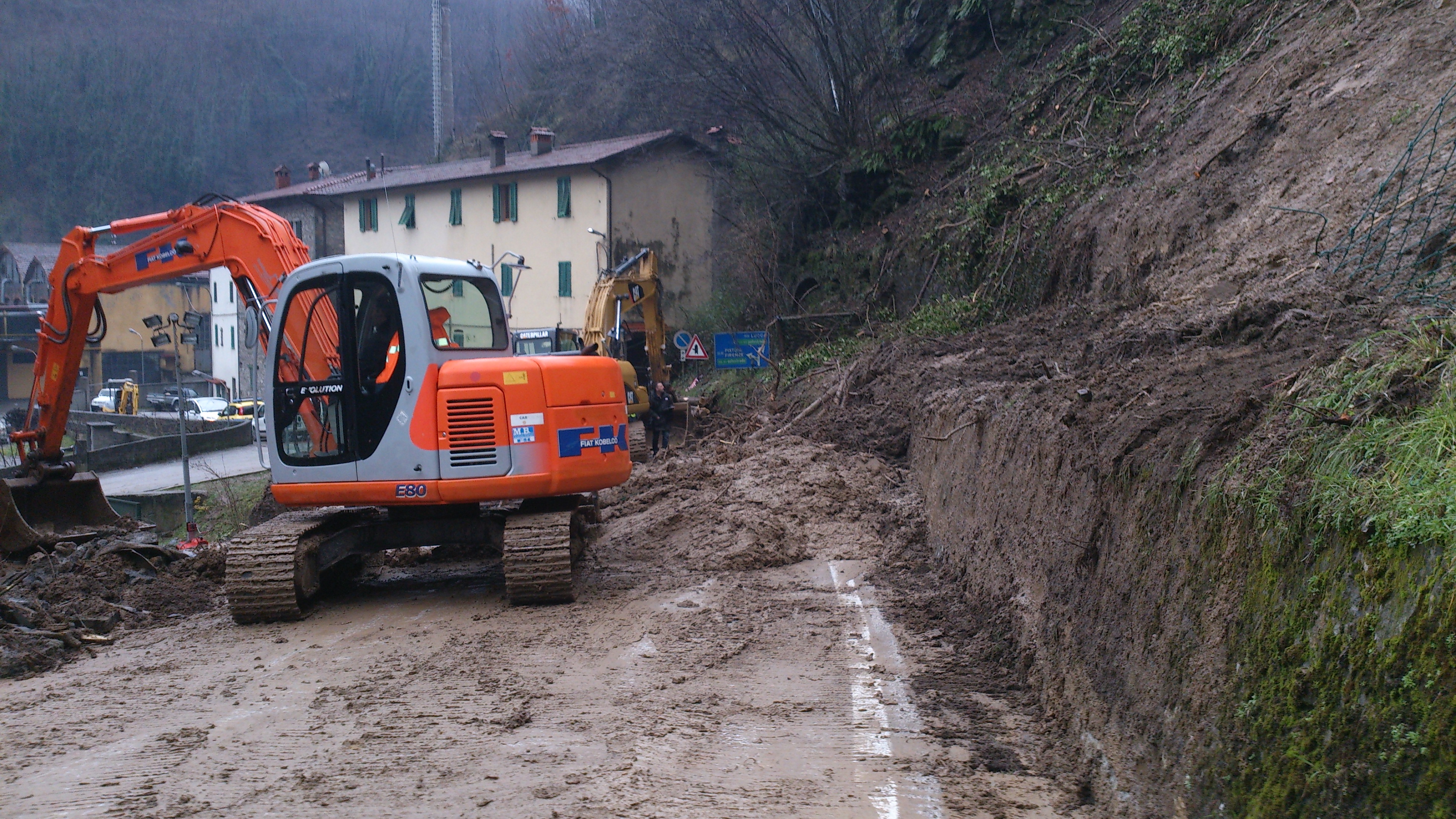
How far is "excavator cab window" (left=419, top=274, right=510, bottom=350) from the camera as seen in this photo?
838 centimetres

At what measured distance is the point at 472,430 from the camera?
318 inches

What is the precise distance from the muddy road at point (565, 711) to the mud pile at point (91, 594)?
0.30m

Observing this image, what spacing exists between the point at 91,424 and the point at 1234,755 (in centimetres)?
3475

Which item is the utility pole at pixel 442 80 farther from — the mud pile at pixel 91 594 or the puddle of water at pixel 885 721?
the puddle of water at pixel 885 721

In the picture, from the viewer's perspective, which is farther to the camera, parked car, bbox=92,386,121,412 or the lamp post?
parked car, bbox=92,386,121,412

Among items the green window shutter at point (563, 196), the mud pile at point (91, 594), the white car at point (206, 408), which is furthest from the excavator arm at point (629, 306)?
the white car at point (206, 408)

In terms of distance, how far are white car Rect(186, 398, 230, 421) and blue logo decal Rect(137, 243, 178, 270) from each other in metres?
27.2

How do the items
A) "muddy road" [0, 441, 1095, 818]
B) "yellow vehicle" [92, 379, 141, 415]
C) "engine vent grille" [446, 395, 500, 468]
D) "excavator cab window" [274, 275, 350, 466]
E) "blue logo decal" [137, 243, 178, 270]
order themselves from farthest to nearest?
"yellow vehicle" [92, 379, 141, 415] < "blue logo decal" [137, 243, 178, 270] < "excavator cab window" [274, 275, 350, 466] < "engine vent grille" [446, 395, 500, 468] < "muddy road" [0, 441, 1095, 818]

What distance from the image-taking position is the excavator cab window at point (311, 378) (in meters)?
8.30

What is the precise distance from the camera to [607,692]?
575 cm

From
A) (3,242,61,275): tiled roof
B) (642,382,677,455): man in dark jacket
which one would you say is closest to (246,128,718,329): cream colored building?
(642,382,677,455): man in dark jacket

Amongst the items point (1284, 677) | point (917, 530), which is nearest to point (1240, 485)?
point (1284, 677)

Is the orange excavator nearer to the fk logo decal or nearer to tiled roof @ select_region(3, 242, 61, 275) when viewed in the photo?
the fk logo decal

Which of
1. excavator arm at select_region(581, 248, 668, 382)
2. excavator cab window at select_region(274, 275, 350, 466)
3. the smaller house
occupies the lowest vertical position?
excavator cab window at select_region(274, 275, 350, 466)
